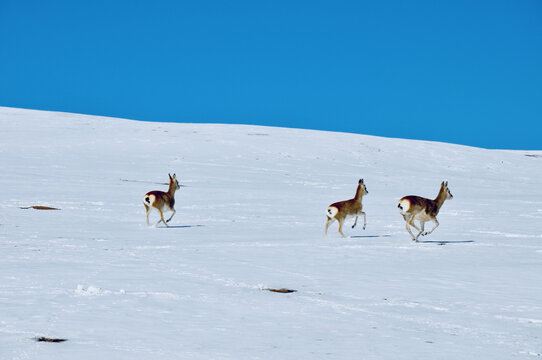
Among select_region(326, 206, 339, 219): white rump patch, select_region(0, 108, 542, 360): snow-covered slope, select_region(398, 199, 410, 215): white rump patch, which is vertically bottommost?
select_region(0, 108, 542, 360): snow-covered slope

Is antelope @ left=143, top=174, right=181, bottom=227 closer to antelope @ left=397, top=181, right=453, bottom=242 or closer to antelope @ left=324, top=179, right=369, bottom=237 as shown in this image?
antelope @ left=324, top=179, right=369, bottom=237

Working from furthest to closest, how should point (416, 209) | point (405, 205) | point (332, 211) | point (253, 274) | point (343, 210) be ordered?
1. point (343, 210)
2. point (332, 211)
3. point (416, 209)
4. point (405, 205)
5. point (253, 274)

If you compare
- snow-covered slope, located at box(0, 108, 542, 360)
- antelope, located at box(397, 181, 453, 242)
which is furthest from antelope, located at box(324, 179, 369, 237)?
antelope, located at box(397, 181, 453, 242)

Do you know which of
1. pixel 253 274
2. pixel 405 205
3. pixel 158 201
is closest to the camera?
pixel 253 274

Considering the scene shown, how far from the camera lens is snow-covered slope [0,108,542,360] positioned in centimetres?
730

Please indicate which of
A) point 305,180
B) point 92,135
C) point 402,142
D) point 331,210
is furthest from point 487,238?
point 402,142

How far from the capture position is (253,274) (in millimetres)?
11594

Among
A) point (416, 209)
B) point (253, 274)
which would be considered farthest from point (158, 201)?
point (253, 274)

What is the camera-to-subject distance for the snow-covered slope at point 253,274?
7.30m

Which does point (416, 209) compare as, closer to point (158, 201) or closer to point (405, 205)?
point (405, 205)

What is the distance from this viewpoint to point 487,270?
12.9m

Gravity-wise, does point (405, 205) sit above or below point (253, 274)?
above

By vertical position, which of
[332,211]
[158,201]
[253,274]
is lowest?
[253,274]

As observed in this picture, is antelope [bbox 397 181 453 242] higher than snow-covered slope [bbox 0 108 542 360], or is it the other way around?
antelope [bbox 397 181 453 242]
